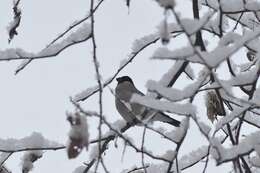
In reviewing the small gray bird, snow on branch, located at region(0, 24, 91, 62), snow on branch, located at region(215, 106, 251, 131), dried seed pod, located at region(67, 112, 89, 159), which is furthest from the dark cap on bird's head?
dried seed pod, located at region(67, 112, 89, 159)

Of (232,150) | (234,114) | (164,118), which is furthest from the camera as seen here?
(164,118)

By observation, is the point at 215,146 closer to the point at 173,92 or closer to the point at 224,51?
the point at 173,92

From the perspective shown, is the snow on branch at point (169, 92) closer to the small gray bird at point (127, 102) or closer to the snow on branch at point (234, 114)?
the snow on branch at point (234, 114)

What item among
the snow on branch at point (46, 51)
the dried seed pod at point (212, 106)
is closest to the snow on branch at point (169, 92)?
the snow on branch at point (46, 51)

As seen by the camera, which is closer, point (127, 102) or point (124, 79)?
point (127, 102)

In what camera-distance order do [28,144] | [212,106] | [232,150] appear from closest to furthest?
1. [232,150]
2. [28,144]
3. [212,106]

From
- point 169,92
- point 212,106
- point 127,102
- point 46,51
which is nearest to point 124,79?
point 127,102

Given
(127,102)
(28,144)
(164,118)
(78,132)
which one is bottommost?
(127,102)

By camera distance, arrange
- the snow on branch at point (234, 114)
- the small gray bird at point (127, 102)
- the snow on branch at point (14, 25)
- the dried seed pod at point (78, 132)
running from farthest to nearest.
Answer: the small gray bird at point (127, 102) < the snow on branch at point (14, 25) < the snow on branch at point (234, 114) < the dried seed pod at point (78, 132)

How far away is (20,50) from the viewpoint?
7.45ft

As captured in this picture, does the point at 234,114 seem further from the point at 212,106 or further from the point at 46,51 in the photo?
the point at 46,51

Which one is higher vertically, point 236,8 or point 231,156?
point 236,8

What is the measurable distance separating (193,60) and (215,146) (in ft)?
0.93

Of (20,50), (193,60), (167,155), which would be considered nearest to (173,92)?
(193,60)
